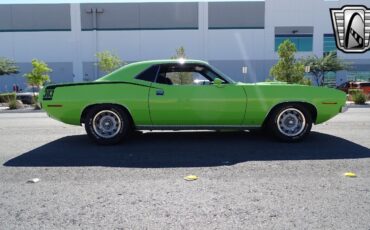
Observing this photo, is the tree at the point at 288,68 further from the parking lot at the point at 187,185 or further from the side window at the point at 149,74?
the side window at the point at 149,74

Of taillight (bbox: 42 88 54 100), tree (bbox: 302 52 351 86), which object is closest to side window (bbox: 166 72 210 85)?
taillight (bbox: 42 88 54 100)

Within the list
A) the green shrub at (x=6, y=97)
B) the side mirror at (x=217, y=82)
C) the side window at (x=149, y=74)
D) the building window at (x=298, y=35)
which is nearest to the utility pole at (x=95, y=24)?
the green shrub at (x=6, y=97)

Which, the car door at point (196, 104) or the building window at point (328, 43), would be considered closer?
the car door at point (196, 104)

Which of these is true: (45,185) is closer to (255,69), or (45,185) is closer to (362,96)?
(362,96)

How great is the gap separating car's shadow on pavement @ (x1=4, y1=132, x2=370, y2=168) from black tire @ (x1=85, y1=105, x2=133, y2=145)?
16cm

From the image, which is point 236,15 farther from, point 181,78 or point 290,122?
point 290,122

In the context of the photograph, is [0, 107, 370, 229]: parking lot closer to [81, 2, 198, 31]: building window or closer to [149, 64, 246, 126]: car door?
[149, 64, 246, 126]: car door

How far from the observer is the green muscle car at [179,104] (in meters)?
5.72

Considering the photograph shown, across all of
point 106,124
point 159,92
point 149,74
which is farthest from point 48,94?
point 159,92

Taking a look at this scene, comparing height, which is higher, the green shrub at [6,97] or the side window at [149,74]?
the side window at [149,74]

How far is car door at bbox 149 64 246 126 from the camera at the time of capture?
18.8ft

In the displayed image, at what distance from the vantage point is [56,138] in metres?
6.81

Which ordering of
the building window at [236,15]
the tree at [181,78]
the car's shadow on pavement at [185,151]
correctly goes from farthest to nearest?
the building window at [236,15]
the tree at [181,78]
the car's shadow on pavement at [185,151]

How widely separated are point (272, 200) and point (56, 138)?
194 inches
